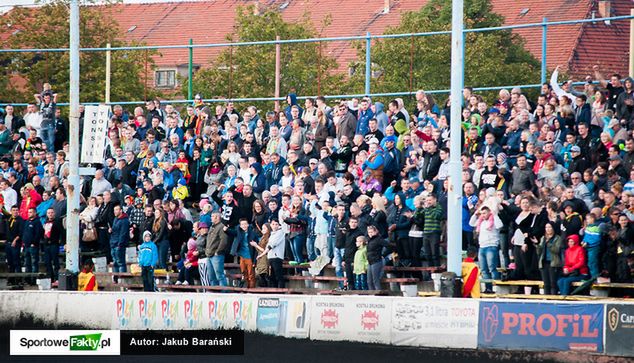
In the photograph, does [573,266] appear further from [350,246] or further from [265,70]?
[265,70]

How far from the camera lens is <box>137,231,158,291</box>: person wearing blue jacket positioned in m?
27.1

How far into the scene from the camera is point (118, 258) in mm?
28469

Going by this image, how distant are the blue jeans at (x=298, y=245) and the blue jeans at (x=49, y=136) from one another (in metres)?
9.78

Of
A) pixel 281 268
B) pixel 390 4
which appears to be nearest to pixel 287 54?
pixel 390 4

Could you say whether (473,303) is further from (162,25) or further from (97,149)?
(162,25)

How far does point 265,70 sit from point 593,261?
110 ft

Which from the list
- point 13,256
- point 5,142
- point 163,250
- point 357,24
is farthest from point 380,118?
point 357,24

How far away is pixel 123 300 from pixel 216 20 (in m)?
48.0

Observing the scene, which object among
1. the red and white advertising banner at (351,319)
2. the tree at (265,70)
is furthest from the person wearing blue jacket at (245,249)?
the tree at (265,70)

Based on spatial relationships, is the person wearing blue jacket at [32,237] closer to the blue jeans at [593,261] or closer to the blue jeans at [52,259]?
the blue jeans at [52,259]

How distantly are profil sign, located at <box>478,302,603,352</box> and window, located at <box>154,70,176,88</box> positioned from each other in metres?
47.6

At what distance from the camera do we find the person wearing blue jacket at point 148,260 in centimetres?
2711

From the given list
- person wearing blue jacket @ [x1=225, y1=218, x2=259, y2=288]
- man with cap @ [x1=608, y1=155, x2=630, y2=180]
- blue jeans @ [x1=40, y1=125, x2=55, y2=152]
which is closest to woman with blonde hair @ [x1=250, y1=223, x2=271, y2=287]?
person wearing blue jacket @ [x1=225, y1=218, x2=259, y2=288]

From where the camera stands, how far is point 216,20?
69875 millimetres
